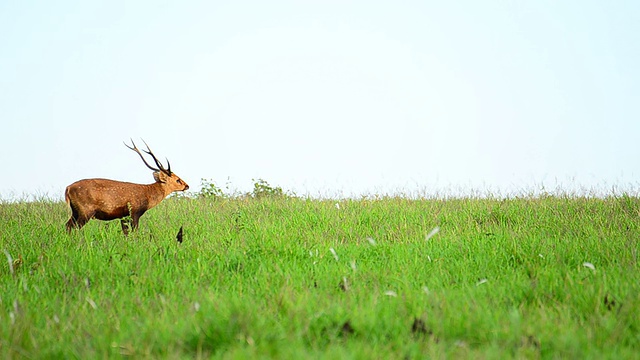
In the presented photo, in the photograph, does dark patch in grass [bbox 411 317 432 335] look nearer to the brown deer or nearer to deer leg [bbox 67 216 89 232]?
the brown deer

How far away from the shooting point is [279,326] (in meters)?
3.51

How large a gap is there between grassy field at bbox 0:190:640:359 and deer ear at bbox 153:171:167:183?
29.0 inches

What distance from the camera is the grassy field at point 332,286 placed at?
337 centimetres

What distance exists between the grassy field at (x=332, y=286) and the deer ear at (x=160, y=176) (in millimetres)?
737

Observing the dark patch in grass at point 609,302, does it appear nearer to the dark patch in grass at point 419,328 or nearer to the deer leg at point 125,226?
the dark patch in grass at point 419,328

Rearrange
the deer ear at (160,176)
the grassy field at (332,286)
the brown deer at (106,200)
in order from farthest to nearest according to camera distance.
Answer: the deer ear at (160,176), the brown deer at (106,200), the grassy field at (332,286)

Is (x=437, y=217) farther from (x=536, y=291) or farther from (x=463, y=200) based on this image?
(x=536, y=291)

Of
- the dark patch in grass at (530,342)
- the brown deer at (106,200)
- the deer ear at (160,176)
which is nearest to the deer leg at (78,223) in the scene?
the brown deer at (106,200)

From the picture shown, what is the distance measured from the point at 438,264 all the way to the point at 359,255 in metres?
0.93

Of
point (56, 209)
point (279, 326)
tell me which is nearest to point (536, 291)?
point (279, 326)

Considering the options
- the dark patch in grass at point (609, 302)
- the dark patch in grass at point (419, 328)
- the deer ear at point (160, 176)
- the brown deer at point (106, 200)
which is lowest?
the dark patch in grass at point (419, 328)

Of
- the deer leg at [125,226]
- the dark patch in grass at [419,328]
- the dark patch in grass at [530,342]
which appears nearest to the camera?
the dark patch in grass at [530,342]

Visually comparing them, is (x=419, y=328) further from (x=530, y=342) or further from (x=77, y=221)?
(x=77, y=221)

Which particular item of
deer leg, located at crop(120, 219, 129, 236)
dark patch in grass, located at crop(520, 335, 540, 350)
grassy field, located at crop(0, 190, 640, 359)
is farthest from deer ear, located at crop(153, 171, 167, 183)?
dark patch in grass, located at crop(520, 335, 540, 350)
